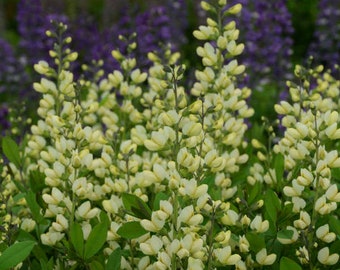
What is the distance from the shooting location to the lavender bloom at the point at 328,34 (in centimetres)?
727

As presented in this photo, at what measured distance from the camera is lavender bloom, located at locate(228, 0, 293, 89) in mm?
6453

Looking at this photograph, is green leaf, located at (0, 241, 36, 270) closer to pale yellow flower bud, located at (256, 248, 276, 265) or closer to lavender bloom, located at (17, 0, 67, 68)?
pale yellow flower bud, located at (256, 248, 276, 265)

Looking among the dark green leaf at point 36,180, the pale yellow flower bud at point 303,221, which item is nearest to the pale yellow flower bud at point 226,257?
the pale yellow flower bud at point 303,221

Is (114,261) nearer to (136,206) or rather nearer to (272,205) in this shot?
(136,206)

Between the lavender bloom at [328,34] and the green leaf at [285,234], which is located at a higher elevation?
the green leaf at [285,234]

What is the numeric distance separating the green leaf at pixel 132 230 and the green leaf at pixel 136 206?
0.03 metres

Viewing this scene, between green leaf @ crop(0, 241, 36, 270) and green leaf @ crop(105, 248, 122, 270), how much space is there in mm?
238

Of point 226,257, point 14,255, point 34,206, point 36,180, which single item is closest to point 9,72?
point 36,180

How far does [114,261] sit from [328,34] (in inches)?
224

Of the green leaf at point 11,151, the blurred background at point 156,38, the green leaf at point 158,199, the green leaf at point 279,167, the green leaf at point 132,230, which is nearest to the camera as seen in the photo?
the green leaf at point 132,230

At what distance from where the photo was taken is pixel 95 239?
7.14ft

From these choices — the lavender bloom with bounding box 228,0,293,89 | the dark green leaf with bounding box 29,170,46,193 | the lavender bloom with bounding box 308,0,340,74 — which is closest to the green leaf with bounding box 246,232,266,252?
the dark green leaf with bounding box 29,170,46,193

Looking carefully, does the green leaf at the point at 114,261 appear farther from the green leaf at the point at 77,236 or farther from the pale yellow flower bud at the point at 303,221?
the pale yellow flower bud at the point at 303,221

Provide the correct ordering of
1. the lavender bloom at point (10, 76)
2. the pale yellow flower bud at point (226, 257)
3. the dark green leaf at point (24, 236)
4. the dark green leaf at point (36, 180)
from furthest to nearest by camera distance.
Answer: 1. the lavender bloom at point (10, 76)
2. the dark green leaf at point (36, 180)
3. the dark green leaf at point (24, 236)
4. the pale yellow flower bud at point (226, 257)
